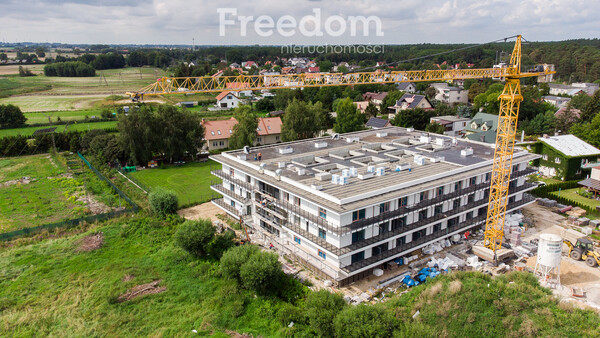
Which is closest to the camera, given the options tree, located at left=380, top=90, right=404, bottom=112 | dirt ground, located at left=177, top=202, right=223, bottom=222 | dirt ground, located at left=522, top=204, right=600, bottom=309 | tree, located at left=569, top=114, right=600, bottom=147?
dirt ground, located at left=522, top=204, right=600, bottom=309

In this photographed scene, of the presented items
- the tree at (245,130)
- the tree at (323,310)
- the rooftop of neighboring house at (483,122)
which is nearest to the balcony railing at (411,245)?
the tree at (323,310)

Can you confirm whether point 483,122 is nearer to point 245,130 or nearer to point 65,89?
point 245,130

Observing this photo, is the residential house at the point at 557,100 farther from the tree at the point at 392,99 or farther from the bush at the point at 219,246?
the bush at the point at 219,246

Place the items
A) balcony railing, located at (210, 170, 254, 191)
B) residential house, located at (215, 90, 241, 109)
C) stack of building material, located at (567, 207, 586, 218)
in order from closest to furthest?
A: balcony railing, located at (210, 170, 254, 191) → stack of building material, located at (567, 207, 586, 218) → residential house, located at (215, 90, 241, 109)

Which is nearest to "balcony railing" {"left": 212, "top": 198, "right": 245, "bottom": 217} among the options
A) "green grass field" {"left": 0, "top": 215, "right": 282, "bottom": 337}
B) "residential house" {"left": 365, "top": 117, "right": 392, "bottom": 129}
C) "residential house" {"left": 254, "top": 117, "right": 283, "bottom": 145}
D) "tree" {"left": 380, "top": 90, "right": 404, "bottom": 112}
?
"green grass field" {"left": 0, "top": 215, "right": 282, "bottom": 337}

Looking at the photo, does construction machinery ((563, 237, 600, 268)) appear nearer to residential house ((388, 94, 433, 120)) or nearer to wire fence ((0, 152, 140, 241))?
wire fence ((0, 152, 140, 241))

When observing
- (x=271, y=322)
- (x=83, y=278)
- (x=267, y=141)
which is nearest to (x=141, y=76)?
(x=267, y=141)

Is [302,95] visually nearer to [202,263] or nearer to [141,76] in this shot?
[202,263]
